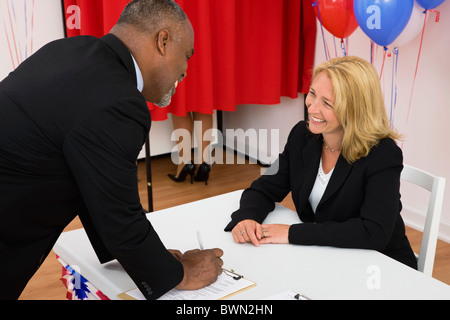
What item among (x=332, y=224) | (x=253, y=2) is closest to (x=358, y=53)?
(x=253, y=2)

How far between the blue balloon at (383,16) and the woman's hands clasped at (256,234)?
1412mm

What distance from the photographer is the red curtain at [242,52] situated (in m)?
3.44

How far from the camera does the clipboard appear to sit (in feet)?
3.76

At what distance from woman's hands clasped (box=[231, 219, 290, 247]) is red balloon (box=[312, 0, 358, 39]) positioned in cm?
166

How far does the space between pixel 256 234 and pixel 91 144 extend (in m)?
0.62

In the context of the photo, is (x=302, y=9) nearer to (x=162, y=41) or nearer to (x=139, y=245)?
(x=162, y=41)

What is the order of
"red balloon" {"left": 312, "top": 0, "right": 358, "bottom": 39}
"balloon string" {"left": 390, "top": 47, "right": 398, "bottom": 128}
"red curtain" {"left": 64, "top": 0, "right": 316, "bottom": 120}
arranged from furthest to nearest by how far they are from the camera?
1. "red curtain" {"left": 64, "top": 0, "right": 316, "bottom": 120}
2. "balloon string" {"left": 390, "top": 47, "right": 398, "bottom": 128}
3. "red balloon" {"left": 312, "top": 0, "right": 358, "bottom": 39}

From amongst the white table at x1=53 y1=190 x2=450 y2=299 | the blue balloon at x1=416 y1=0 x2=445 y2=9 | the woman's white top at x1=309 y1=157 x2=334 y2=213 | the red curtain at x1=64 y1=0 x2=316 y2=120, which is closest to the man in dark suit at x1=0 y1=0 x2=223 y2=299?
the white table at x1=53 y1=190 x2=450 y2=299

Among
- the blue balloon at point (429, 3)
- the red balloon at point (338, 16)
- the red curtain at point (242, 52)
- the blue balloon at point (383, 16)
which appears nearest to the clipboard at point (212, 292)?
the blue balloon at point (383, 16)

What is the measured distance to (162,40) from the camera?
46.5 inches

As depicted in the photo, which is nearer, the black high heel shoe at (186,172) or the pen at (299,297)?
the pen at (299,297)

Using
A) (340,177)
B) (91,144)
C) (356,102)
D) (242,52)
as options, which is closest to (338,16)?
(242,52)

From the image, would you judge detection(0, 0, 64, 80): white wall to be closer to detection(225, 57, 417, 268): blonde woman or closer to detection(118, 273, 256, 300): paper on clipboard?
detection(225, 57, 417, 268): blonde woman

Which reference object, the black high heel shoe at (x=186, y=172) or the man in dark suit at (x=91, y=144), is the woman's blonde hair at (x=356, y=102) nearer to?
the man in dark suit at (x=91, y=144)
